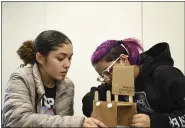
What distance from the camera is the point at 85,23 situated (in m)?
2.16

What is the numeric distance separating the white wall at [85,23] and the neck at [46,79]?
0.79 metres

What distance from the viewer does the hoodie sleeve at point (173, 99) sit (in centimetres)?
104

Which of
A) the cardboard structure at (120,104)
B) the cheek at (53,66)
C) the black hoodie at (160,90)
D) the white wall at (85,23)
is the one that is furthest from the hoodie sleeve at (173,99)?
the white wall at (85,23)

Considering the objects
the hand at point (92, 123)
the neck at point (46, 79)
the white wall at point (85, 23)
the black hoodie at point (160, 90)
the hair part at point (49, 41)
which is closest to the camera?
the hand at point (92, 123)

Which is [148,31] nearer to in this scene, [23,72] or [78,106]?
[78,106]

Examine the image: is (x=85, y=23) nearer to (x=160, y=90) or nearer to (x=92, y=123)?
(x=160, y=90)

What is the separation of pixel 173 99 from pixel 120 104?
12.9 inches

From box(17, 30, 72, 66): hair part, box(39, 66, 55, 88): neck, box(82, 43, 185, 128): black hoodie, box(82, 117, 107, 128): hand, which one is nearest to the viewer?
box(82, 117, 107, 128): hand

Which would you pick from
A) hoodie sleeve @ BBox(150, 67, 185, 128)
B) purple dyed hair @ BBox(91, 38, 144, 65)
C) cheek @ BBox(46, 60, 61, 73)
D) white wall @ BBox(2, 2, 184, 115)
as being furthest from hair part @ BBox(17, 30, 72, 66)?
white wall @ BBox(2, 2, 184, 115)

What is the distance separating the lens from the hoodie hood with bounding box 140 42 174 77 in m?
1.25

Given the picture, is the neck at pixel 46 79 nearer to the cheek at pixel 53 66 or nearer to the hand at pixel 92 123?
the cheek at pixel 53 66

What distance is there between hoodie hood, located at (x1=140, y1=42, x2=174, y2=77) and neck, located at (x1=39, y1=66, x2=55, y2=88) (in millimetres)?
516

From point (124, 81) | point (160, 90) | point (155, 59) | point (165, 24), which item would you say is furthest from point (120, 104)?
point (165, 24)

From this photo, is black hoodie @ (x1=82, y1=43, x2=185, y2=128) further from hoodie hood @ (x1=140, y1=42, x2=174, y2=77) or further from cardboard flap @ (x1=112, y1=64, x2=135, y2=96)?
cardboard flap @ (x1=112, y1=64, x2=135, y2=96)
